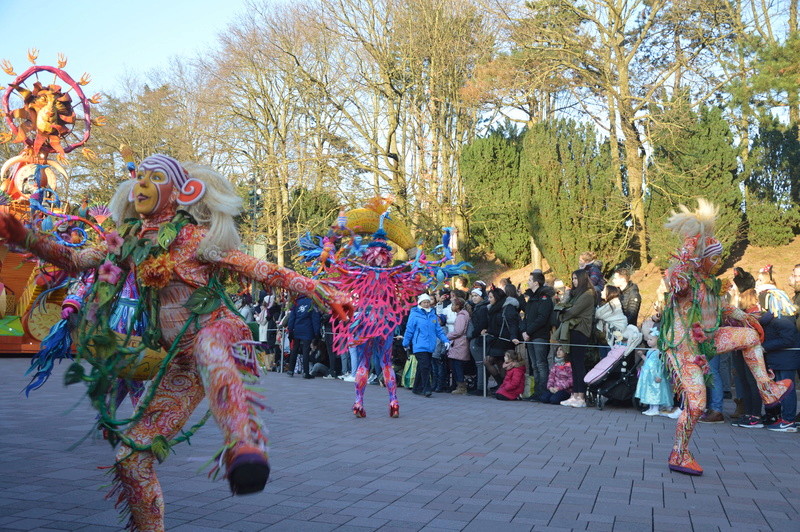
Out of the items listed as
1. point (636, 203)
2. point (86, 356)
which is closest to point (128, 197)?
point (86, 356)

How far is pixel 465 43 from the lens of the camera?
85.1 ft

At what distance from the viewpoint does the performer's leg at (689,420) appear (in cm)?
654

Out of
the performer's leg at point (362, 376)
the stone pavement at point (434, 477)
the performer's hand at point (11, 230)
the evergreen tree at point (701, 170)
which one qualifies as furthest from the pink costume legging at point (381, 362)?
the evergreen tree at point (701, 170)

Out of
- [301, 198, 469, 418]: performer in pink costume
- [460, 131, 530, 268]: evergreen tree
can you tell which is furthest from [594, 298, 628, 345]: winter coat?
[460, 131, 530, 268]: evergreen tree

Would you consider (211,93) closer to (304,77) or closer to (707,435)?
(304,77)

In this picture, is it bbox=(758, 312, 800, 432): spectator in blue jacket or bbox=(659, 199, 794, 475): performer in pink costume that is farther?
bbox=(758, 312, 800, 432): spectator in blue jacket

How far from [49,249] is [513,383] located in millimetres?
9719

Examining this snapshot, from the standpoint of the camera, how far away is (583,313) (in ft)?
38.9

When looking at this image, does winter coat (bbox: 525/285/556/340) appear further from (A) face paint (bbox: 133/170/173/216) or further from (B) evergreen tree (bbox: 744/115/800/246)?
(B) evergreen tree (bbox: 744/115/800/246)

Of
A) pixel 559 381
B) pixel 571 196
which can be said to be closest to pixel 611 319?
pixel 559 381

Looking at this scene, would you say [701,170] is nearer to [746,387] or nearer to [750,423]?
[746,387]

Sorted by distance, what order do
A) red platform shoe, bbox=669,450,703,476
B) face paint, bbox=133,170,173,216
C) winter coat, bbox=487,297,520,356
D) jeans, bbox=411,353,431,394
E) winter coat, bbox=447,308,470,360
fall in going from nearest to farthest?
face paint, bbox=133,170,173,216 → red platform shoe, bbox=669,450,703,476 → winter coat, bbox=487,297,520,356 → jeans, bbox=411,353,431,394 → winter coat, bbox=447,308,470,360

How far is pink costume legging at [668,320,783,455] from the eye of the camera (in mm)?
6574

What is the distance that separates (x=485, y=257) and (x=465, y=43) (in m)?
12.0
